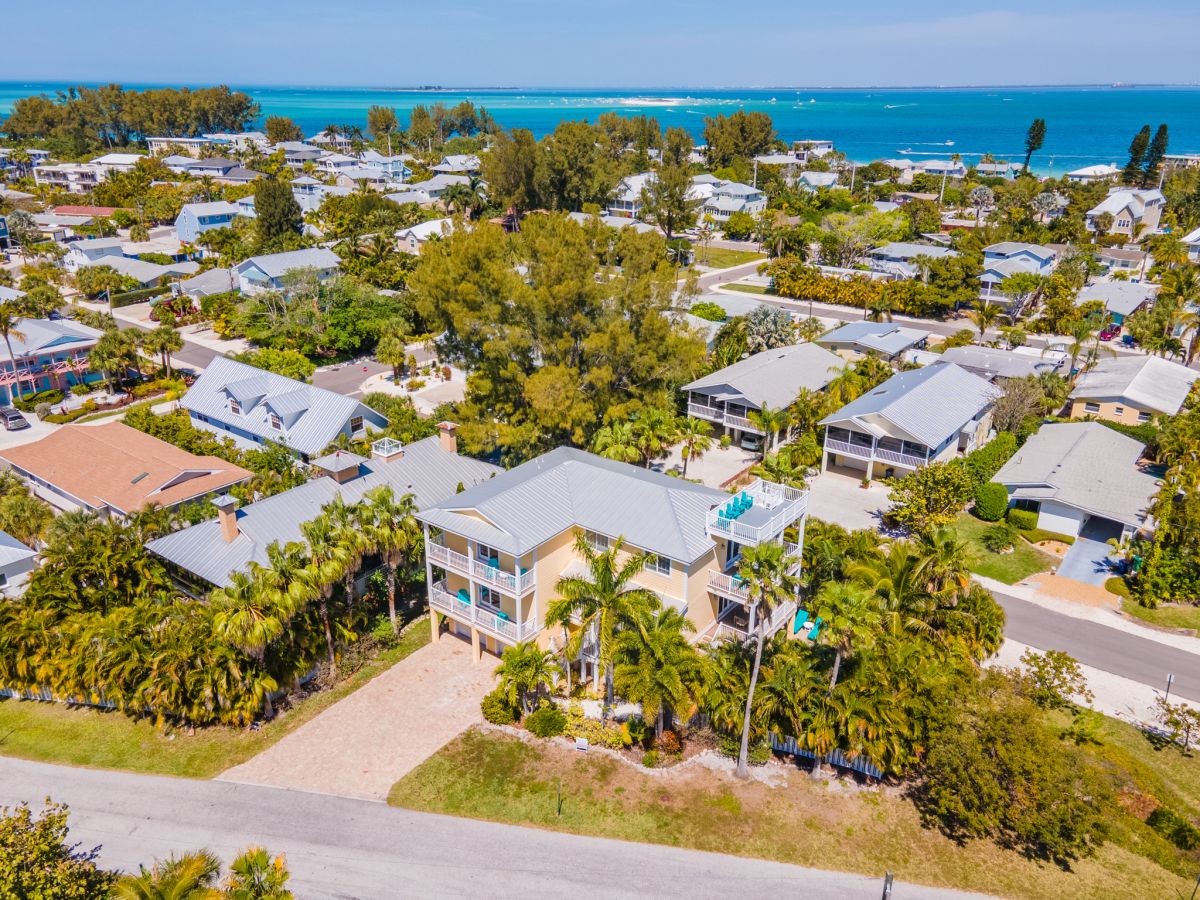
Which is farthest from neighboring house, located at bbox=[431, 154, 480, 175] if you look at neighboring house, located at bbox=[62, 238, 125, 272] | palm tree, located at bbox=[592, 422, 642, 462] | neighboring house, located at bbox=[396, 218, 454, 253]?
palm tree, located at bbox=[592, 422, 642, 462]

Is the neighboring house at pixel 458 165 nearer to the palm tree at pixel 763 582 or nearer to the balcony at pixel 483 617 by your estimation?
the balcony at pixel 483 617

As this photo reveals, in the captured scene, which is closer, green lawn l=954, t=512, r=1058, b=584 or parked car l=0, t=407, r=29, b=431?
green lawn l=954, t=512, r=1058, b=584

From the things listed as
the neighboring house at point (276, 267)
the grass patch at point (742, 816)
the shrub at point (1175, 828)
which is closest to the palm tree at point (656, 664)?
the grass patch at point (742, 816)

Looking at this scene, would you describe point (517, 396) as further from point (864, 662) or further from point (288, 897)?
point (288, 897)

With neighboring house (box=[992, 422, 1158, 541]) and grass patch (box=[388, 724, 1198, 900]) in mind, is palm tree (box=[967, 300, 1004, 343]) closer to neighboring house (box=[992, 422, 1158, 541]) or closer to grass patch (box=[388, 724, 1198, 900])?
neighboring house (box=[992, 422, 1158, 541])

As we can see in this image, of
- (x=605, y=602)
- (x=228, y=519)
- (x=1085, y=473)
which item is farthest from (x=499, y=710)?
(x=1085, y=473)

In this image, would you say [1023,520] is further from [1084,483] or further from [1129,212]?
[1129,212]
